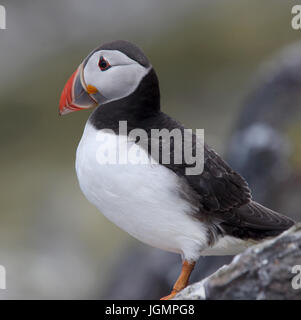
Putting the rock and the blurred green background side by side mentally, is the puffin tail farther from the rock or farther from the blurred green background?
the blurred green background

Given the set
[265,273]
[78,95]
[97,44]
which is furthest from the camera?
[97,44]

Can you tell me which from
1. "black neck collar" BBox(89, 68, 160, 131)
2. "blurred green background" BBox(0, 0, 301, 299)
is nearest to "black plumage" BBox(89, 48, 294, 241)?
"black neck collar" BBox(89, 68, 160, 131)

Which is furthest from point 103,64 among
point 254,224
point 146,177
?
point 254,224

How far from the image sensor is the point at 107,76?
3688mm

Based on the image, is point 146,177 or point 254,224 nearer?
point 146,177

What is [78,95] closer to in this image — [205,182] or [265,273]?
[205,182]

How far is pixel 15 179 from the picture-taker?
40.2 ft

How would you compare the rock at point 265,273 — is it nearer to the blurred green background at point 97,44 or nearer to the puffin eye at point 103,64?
the puffin eye at point 103,64

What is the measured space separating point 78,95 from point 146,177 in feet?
2.10

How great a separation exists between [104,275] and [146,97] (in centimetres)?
568

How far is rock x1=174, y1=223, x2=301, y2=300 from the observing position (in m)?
2.99

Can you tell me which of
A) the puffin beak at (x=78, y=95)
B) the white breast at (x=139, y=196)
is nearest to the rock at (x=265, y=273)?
the white breast at (x=139, y=196)

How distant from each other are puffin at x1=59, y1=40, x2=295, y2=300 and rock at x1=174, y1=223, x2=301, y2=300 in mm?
597
